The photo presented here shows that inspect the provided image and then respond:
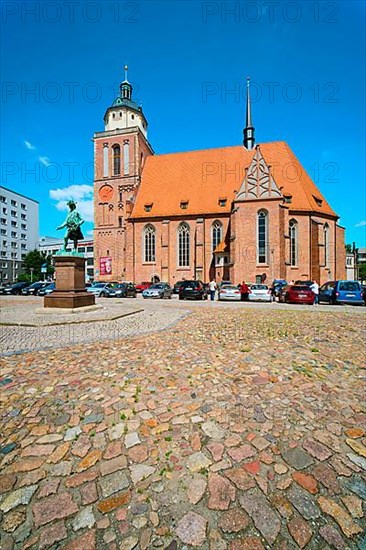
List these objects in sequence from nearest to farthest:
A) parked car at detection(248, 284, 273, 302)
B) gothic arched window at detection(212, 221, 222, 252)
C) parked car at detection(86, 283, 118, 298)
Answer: parked car at detection(248, 284, 273, 302) < parked car at detection(86, 283, 118, 298) < gothic arched window at detection(212, 221, 222, 252)

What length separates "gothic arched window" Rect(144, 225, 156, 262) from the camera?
37.7 metres

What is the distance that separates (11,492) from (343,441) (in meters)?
2.73

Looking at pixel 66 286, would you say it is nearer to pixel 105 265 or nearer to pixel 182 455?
pixel 182 455

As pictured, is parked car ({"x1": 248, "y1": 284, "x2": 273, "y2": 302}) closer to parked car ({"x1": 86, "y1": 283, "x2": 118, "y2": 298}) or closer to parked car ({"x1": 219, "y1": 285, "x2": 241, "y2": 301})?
parked car ({"x1": 219, "y1": 285, "x2": 241, "y2": 301})

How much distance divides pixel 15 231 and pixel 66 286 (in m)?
66.5

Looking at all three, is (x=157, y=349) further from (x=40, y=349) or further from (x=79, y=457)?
(x=79, y=457)

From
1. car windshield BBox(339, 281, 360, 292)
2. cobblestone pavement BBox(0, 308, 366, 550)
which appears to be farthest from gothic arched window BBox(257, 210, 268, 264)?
cobblestone pavement BBox(0, 308, 366, 550)

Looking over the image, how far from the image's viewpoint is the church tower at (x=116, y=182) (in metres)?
39.5

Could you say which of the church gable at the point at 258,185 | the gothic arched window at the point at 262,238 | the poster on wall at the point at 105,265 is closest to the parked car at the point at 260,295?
the gothic arched window at the point at 262,238

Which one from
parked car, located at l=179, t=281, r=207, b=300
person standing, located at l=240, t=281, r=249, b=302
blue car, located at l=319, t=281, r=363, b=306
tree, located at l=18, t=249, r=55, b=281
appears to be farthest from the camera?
tree, located at l=18, t=249, r=55, b=281

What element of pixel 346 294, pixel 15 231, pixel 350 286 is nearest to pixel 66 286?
pixel 346 294

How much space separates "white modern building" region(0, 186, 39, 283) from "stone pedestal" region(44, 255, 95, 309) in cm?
6106

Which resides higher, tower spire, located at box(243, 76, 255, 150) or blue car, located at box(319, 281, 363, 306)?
tower spire, located at box(243, 76, 255, 150)

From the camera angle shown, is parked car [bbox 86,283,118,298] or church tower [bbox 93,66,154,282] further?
church tower [bbox 93,66,154,282]
